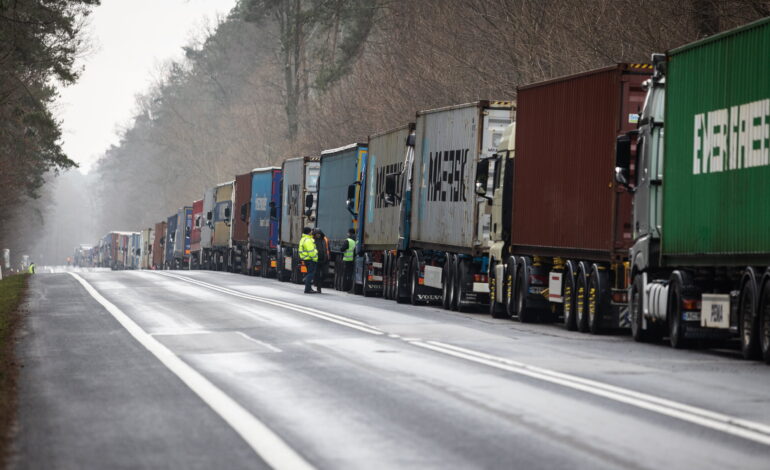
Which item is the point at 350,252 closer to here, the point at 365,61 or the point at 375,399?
the point at 375,399

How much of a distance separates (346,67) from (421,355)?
52636 mm

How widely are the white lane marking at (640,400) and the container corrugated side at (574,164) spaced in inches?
214

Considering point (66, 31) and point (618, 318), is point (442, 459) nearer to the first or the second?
point (618, 318)

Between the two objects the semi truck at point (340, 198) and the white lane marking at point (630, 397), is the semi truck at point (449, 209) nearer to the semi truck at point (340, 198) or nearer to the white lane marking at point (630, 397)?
the semi truck at point (340, 198)

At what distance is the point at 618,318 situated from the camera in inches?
814

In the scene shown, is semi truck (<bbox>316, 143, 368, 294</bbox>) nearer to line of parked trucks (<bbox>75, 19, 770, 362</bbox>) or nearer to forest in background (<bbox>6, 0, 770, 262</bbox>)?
line of parked trucks (<bbox>75, 19, 770, 362</bbox>)

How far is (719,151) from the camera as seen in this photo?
16.7 metres

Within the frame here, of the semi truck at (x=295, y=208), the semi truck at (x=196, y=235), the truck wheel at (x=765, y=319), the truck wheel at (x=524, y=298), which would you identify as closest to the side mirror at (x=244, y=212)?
the semi truck at (x=295, y=208)

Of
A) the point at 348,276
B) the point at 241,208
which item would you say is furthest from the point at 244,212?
the point at 348,276

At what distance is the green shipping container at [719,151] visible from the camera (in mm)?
15469

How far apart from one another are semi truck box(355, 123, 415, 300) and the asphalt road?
10824mm

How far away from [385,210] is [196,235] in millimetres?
38204

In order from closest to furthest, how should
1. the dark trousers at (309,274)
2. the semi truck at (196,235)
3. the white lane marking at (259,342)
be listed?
the white lane marking at (259,342)
the dark trousers at (309,274)
the semi truck at (196,235)

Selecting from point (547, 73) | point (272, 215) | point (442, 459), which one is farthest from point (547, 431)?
point (272, 215)
